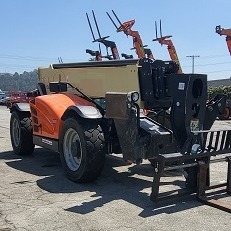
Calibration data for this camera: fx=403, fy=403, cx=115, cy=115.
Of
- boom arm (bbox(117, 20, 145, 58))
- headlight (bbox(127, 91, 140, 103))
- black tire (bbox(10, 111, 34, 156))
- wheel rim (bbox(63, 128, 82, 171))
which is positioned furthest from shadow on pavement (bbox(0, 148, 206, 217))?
boom arm (bbox(117, 20, 145, 58))

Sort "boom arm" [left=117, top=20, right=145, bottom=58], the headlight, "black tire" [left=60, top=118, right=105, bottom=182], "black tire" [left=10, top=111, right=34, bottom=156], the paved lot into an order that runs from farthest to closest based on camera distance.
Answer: "boom arm" [left=117, top=20, right=145, bottom=58], "black tire" [left=10, top=111, right=34, bottom=156], "black tire" [left=60, top=118, right=105, bottom=182], the headlight, the paved lot

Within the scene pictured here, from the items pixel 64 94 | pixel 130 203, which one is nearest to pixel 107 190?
pixel 130 203

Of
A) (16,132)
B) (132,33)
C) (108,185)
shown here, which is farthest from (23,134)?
(132,33)

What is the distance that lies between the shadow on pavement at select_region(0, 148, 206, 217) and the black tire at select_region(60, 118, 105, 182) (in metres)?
0.19

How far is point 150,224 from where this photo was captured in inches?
183

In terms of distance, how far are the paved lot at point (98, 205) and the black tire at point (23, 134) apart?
4.56 ft

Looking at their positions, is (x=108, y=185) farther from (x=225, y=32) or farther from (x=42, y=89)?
(x=225, y=32)

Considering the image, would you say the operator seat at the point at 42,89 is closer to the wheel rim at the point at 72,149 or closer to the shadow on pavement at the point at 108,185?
the shadow on pavement at the point at 108,185

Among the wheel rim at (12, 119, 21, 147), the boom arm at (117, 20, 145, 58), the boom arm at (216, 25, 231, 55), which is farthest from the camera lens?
the boom arm at (117, 20, 145, 58)

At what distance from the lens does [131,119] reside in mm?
5801

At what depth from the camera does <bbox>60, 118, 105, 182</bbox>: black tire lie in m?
6.24

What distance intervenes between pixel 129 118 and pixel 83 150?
100cm

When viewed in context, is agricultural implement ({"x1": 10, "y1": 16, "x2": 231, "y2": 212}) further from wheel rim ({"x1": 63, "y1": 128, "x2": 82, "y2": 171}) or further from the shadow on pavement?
the shadow on pavement

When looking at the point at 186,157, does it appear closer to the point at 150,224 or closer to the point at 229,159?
the point at 229,159
